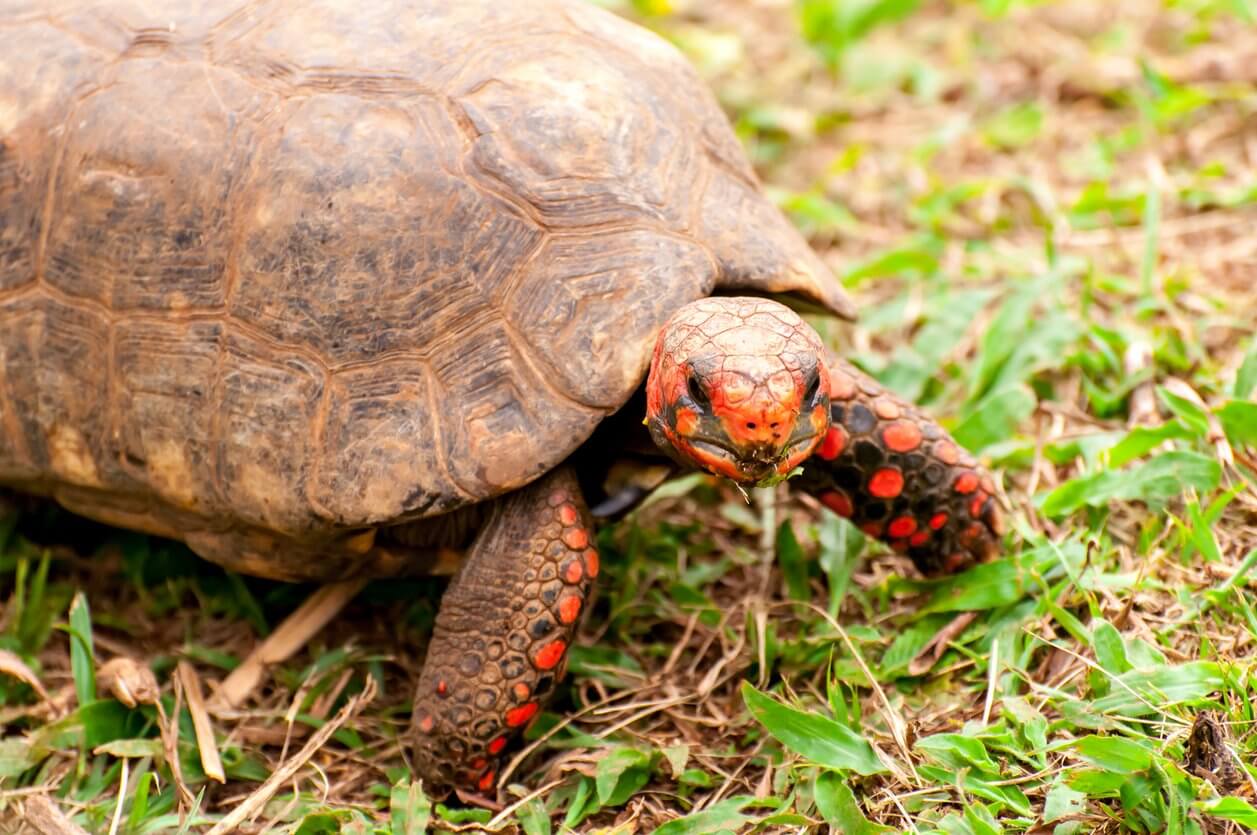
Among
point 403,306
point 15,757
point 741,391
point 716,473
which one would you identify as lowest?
point 15,757

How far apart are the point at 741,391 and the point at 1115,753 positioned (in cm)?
99

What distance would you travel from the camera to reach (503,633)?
2.89m

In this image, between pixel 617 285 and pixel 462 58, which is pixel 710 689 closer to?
pixel 617 285

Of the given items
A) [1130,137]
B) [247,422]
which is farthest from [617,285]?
[1130,137]

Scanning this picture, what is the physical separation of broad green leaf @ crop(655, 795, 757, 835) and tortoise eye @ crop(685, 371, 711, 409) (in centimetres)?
86

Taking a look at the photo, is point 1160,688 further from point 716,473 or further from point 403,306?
point 403,306

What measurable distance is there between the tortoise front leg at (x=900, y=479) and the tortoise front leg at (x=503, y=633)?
0.63 metres

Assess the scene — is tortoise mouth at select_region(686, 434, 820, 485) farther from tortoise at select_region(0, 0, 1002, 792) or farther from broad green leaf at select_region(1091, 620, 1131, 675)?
broad green leaf at select_region(1091, 620, 1131, 675)

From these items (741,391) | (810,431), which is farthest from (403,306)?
(810,431)

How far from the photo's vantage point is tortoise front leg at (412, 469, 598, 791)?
288cm

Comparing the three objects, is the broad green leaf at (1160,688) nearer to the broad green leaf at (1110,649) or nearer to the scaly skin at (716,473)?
the broad green leaf at (1110,649)

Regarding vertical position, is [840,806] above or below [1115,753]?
below

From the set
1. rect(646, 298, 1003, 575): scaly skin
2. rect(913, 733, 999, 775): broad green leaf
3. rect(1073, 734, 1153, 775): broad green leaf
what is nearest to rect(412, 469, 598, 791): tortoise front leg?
rect(646, 298, 1003, 575): scaly skin

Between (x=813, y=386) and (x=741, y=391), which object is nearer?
(x=741, y=391)
